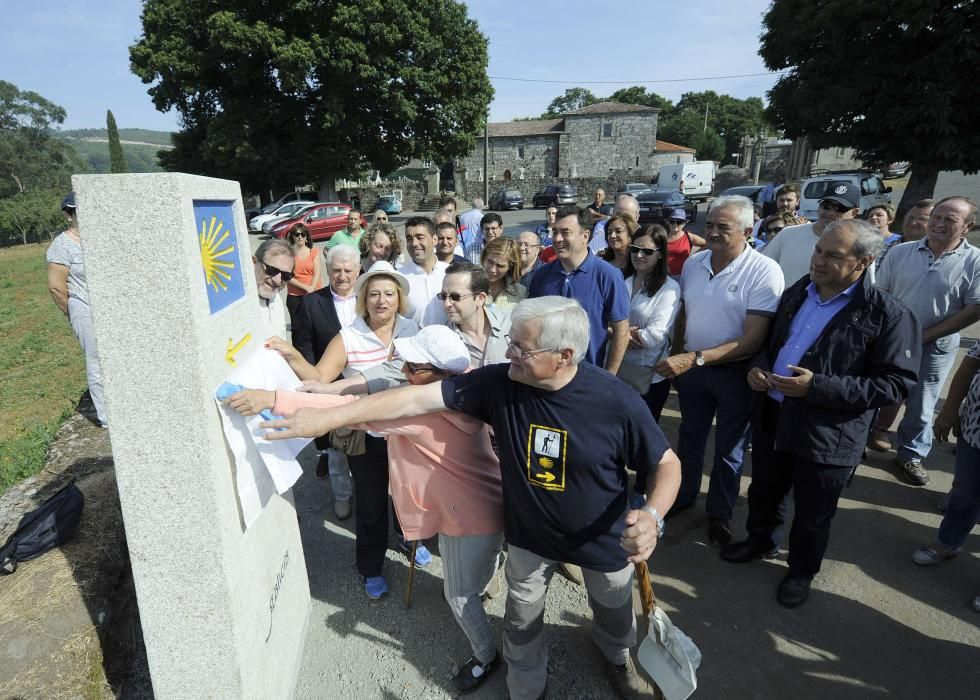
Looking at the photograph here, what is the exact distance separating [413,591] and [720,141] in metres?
71.7

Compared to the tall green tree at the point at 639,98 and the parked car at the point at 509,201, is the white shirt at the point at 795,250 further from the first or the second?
the tall green tree at the point at 639,98

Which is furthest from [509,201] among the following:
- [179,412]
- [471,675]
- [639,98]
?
[639,98]

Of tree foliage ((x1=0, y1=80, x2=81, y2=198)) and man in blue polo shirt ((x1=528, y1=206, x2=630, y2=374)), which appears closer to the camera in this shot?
man in blue polo shirt ((x1=528, y1=206, x2=630, y2=374))

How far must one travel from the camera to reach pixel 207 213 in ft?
5.92

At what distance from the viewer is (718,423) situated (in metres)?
3.34

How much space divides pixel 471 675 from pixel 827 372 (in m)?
2.29

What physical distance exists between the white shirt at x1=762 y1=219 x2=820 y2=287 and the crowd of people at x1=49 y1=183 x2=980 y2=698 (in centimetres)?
2

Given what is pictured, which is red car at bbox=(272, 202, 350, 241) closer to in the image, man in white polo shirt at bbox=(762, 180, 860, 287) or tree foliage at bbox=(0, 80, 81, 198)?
man in white polo shirt at bbox=(762, 180, 860, 287)

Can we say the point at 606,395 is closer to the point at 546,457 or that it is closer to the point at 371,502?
the point at 546,457

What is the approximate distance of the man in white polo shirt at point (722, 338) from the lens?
10.2 ft

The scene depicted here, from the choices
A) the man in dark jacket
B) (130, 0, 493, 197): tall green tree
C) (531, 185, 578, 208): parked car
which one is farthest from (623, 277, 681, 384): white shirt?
(531, 185, 578, 208): parked car

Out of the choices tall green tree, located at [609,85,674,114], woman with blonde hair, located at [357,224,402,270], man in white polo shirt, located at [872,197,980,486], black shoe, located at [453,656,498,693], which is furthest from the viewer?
tall green tree, located at [609,85,674,114]

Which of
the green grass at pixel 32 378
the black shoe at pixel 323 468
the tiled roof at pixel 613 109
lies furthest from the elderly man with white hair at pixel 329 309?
the tiled roof at pixel 613 109

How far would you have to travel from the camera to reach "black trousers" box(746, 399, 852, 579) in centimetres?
269
